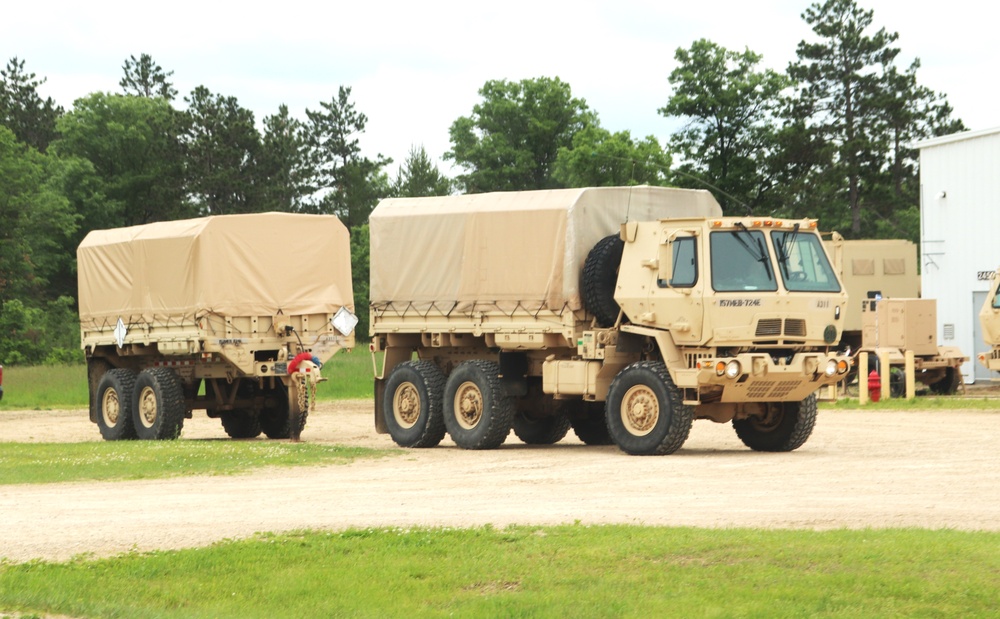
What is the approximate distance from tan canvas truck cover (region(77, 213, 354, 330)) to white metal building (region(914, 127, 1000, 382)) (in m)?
21.9

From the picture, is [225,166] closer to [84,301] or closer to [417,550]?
[84,301]

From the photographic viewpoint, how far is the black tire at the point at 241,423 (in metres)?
29.2

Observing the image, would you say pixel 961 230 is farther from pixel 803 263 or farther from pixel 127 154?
pixel 127 154

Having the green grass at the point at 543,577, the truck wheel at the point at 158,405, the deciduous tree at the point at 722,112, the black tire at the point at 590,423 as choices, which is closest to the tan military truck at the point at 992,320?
the black tire at the point at 590,423

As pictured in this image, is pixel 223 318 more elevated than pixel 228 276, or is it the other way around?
pixel 228 276

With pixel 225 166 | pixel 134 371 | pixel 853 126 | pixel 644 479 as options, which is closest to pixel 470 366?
pixel 644 479

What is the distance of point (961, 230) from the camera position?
44.7 m

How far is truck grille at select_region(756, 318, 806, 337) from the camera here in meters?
21.0

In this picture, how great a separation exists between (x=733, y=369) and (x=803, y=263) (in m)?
1.98

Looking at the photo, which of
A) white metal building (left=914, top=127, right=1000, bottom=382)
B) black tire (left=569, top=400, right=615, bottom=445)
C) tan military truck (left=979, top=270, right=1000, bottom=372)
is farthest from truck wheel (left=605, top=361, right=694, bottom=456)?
white metal building (left=914, top=127, right=1000, bottom=382)

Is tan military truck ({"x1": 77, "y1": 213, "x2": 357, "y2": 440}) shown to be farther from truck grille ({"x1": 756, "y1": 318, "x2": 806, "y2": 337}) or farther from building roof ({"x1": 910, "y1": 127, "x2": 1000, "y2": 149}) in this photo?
building roof ({"x1": 910, "y1": 127, "x2": 1000, "y2": 149})

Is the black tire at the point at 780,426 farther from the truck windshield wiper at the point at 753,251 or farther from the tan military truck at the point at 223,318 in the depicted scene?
the tan military truck at the point at 223,318

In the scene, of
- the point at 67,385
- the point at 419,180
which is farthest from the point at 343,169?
the point at 67,385

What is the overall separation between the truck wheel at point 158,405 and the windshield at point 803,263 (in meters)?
10.4
